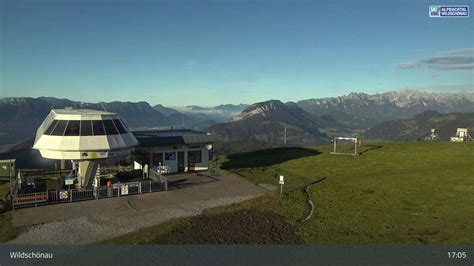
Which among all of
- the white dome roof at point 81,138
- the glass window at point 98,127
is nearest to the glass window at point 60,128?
the white dome roof at point 81,138

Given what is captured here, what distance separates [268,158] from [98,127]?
29024mm

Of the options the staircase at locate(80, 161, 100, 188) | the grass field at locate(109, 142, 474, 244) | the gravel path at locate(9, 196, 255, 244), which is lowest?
the gravel path at locate(9, 196, 255, 244)

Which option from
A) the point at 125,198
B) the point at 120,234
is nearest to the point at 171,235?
the point at 120,234

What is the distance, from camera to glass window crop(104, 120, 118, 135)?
1259 inches

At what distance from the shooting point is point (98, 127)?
31.6m

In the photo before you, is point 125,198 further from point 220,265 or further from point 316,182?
point 316,182

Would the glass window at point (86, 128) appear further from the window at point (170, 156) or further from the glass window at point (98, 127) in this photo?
the window at point (170, 156)

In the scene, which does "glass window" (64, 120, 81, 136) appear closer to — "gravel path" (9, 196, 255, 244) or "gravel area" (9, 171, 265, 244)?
"gravel area" (9, 171, 265, 244)

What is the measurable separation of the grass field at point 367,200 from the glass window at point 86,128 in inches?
503

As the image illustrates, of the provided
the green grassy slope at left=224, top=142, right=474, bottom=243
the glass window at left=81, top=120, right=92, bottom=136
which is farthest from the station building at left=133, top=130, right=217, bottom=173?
the glass window at left=81, top=120, right=92, bottom=136

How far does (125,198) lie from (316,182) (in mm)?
18841

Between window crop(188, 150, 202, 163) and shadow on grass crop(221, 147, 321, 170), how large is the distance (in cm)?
454

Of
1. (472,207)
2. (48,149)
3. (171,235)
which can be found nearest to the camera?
(171,235)

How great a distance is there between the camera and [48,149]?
3038 cm
